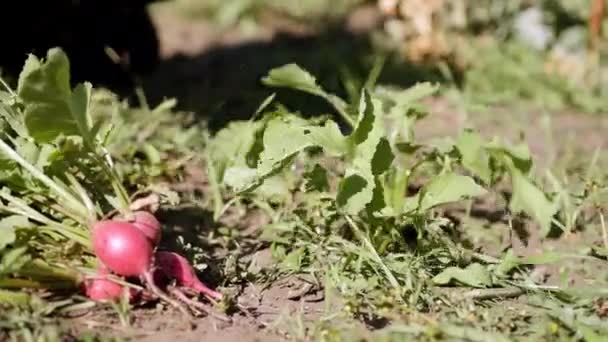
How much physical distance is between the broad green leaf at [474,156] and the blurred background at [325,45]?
1118 millimetres

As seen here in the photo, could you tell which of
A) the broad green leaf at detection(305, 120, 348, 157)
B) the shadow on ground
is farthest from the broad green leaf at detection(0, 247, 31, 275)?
the shadow on ground

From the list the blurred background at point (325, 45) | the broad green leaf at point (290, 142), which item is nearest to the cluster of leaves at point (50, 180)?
the broad green leaf at point (290, 142)

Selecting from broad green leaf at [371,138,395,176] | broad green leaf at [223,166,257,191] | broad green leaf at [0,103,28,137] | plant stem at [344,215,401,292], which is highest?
broad green leaf at [0,103,28,137]

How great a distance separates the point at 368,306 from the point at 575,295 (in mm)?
447

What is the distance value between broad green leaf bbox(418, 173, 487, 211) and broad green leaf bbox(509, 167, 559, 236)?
0.29 feet

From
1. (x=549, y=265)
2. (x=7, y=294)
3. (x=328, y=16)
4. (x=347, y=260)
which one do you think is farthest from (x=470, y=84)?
(x=7, y=294)

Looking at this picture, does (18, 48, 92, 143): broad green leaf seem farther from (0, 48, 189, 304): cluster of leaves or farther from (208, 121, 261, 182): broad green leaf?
(208, 121, 261, 182): broad green leaf

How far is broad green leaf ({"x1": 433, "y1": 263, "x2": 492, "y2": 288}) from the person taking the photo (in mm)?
2178

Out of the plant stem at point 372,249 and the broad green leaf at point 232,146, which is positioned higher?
the broad green leaf at point 232,146

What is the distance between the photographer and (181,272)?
6.82 feet

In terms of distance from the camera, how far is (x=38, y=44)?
3.31 m

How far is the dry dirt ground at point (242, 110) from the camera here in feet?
6.62

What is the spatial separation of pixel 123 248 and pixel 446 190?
2.38ft

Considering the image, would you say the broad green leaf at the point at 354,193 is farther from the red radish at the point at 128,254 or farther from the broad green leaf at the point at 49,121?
the broad green leaf at the point at 49,121
